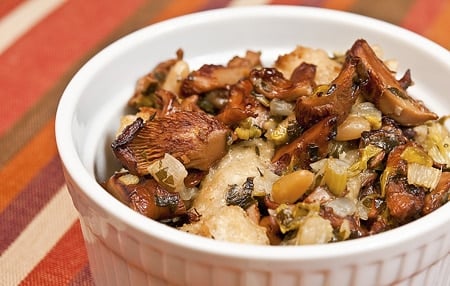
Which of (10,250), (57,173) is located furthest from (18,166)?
(10,250)

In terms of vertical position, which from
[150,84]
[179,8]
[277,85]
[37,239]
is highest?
[277,85]

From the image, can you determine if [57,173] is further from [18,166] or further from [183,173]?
[183,173]

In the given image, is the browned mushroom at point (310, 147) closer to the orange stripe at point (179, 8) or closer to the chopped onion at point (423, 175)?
the chopped onion at point (423, 175)

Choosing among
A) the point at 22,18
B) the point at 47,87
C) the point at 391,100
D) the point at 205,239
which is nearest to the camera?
the point at 205,239

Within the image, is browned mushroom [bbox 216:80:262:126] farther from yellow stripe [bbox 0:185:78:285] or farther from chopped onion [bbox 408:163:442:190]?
yellow stripe [bbox 0:185:78:285]

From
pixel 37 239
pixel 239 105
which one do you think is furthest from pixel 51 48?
pixel 239 105

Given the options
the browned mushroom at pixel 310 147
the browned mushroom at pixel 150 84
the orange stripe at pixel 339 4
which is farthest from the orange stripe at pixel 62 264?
the orange stripe at pixel 339 4

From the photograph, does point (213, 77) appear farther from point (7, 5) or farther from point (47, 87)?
point (7, 5)
